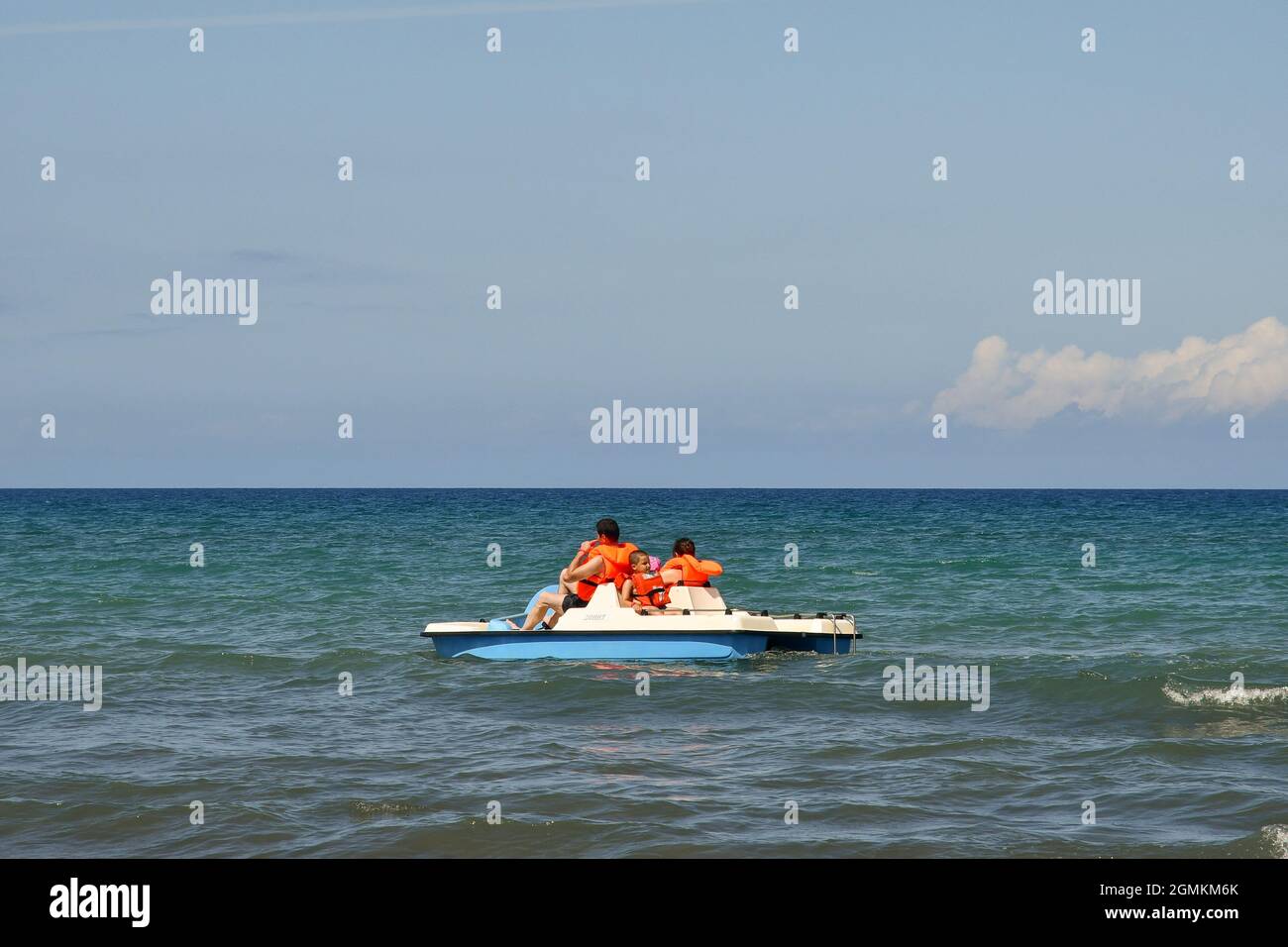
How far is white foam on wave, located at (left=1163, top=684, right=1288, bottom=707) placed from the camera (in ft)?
50.0

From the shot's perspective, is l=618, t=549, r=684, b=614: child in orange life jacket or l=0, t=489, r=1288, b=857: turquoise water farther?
l=618, t=549, r=684, b=614: child in orange life jacket

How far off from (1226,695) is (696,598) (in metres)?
7.02

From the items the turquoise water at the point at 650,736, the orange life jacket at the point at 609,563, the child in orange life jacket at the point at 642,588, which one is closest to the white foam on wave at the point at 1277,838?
the turquoise water at the point at 650,736

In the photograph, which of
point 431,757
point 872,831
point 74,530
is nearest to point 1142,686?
point 872,831

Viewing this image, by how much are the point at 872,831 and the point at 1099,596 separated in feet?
67.8

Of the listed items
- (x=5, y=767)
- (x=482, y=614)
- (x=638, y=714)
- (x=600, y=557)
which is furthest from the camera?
(x=482, y=614)

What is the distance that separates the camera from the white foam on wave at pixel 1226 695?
50.0 ft

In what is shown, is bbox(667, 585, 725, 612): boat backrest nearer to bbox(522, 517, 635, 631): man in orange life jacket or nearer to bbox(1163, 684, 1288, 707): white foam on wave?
bbox(522, 517, 635, 631): man in orange life jacket

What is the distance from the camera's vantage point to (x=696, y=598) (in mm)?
19125

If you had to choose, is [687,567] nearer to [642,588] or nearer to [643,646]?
[642,588]

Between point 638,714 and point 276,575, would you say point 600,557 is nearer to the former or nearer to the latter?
point 638,714

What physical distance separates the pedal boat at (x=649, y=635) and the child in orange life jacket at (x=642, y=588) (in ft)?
Result: 0.47
